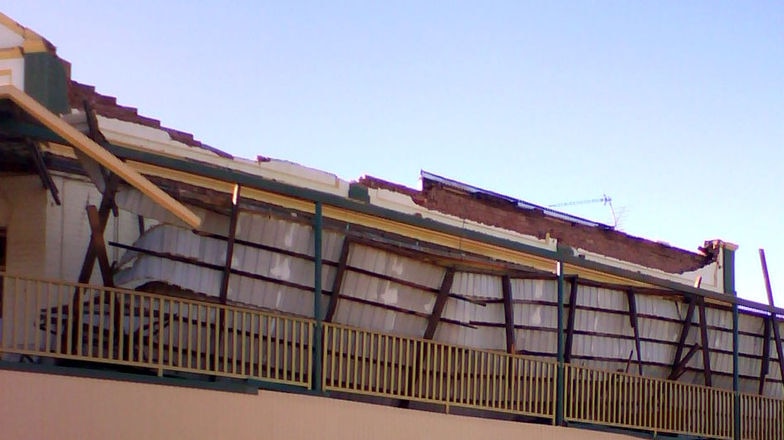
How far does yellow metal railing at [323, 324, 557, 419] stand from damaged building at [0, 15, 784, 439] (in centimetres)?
4

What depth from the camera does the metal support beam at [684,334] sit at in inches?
649

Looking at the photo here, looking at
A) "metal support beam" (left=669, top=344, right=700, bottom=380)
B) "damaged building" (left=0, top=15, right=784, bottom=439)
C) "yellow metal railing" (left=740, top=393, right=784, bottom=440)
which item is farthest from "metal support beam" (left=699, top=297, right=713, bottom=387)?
"yellow metal railing" (left=740, top=393, right=784, bottom=440)

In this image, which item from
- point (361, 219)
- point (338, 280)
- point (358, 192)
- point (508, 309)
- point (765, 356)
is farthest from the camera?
point (765, 356)

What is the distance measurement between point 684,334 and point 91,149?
33.1ft

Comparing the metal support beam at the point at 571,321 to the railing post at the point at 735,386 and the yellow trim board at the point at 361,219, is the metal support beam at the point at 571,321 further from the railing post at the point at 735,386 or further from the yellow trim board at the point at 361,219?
the railing post at the point at 735,386

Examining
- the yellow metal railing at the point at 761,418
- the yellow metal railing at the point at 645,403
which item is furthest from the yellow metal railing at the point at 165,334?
the yellow metal railing at the point at 761,418

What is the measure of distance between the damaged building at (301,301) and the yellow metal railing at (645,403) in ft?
0.12

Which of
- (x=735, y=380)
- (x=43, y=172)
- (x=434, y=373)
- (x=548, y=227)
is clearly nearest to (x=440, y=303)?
(x=434, y=373)

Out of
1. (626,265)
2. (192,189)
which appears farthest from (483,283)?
(626,265)

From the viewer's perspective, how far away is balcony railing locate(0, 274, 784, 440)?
32.9 ft

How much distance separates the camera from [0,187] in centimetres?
1239

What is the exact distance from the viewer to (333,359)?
38.4 feet

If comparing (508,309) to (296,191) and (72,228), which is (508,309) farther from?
(72,228)

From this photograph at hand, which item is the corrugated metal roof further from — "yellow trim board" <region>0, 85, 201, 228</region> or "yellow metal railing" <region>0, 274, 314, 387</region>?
"yellow trim board" <region>0, 85, 201, 228</region>
